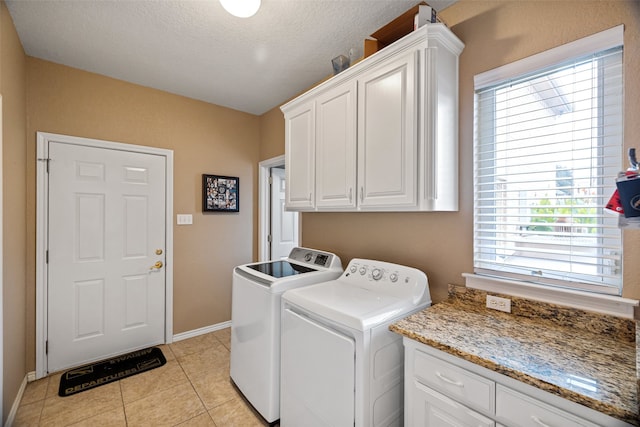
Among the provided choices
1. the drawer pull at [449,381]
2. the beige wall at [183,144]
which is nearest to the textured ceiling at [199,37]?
the beige wall at [183,144]

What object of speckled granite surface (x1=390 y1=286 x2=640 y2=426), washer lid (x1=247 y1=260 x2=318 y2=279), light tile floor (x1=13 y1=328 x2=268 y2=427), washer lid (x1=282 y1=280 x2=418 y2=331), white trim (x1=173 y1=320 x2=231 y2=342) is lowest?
light tile floor (x1=13 y1=328 x2=268 y2=427)

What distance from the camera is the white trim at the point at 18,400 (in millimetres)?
1799

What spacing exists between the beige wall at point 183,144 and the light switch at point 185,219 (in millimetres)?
44

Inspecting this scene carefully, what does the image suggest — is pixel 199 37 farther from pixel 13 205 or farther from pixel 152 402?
pixel 152 402

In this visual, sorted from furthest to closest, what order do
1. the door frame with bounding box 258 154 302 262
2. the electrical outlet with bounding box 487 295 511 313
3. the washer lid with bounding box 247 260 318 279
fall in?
the door frame with bounding box 258 154 302 262, the washer lid with bounding box 247 260 318 279, the electrical outlet with bounding box 487 295 511 313

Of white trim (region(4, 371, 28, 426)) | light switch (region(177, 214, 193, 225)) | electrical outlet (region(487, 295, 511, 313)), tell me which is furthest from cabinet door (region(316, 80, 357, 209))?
white trim (region(4, 371, 28, 426))

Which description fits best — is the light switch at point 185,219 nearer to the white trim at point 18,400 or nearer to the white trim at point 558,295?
the white trim at point 18,400

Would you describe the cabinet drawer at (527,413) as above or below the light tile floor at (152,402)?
above

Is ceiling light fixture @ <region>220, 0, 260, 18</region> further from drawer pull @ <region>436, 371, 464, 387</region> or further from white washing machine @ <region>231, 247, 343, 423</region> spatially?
drawer pull @ <region>436, 371, 464, 387</region>

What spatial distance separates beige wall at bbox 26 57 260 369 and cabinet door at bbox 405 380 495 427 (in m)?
2.56

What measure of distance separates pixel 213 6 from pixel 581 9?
1901mm

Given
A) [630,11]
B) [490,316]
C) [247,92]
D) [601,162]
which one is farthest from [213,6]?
[490,316]

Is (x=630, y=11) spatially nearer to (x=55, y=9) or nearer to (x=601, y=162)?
(x=601, y=162)

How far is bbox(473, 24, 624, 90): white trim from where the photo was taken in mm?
1215
